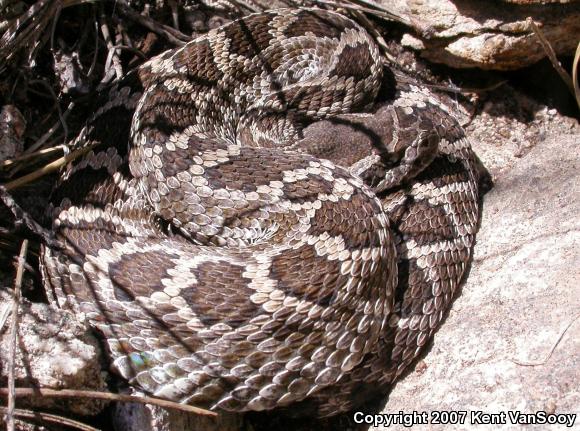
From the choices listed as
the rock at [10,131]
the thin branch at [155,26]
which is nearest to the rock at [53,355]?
the rock at [10,131]

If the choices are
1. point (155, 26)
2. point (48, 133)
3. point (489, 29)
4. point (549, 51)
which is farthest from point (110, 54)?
point (549, 51)

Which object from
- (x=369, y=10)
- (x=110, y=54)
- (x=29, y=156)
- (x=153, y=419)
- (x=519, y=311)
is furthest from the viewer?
(x=369, y=10)

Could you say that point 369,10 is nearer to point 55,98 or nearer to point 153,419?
point 55,98

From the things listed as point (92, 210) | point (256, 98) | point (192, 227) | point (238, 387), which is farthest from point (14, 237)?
point (256, 98)

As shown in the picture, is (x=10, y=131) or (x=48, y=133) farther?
(x=48, y=133)

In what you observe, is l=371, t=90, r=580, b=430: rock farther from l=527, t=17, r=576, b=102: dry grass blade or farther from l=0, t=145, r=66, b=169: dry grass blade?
l=0, t=145, r=66, b=169: dry grass blade

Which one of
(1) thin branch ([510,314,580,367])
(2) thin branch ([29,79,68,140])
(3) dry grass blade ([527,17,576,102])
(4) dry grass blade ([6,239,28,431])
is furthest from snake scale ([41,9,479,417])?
(3) dry grass blade ([527,17,576,102])

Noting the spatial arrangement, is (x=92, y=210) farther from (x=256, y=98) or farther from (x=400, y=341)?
(x=400, y=341)
